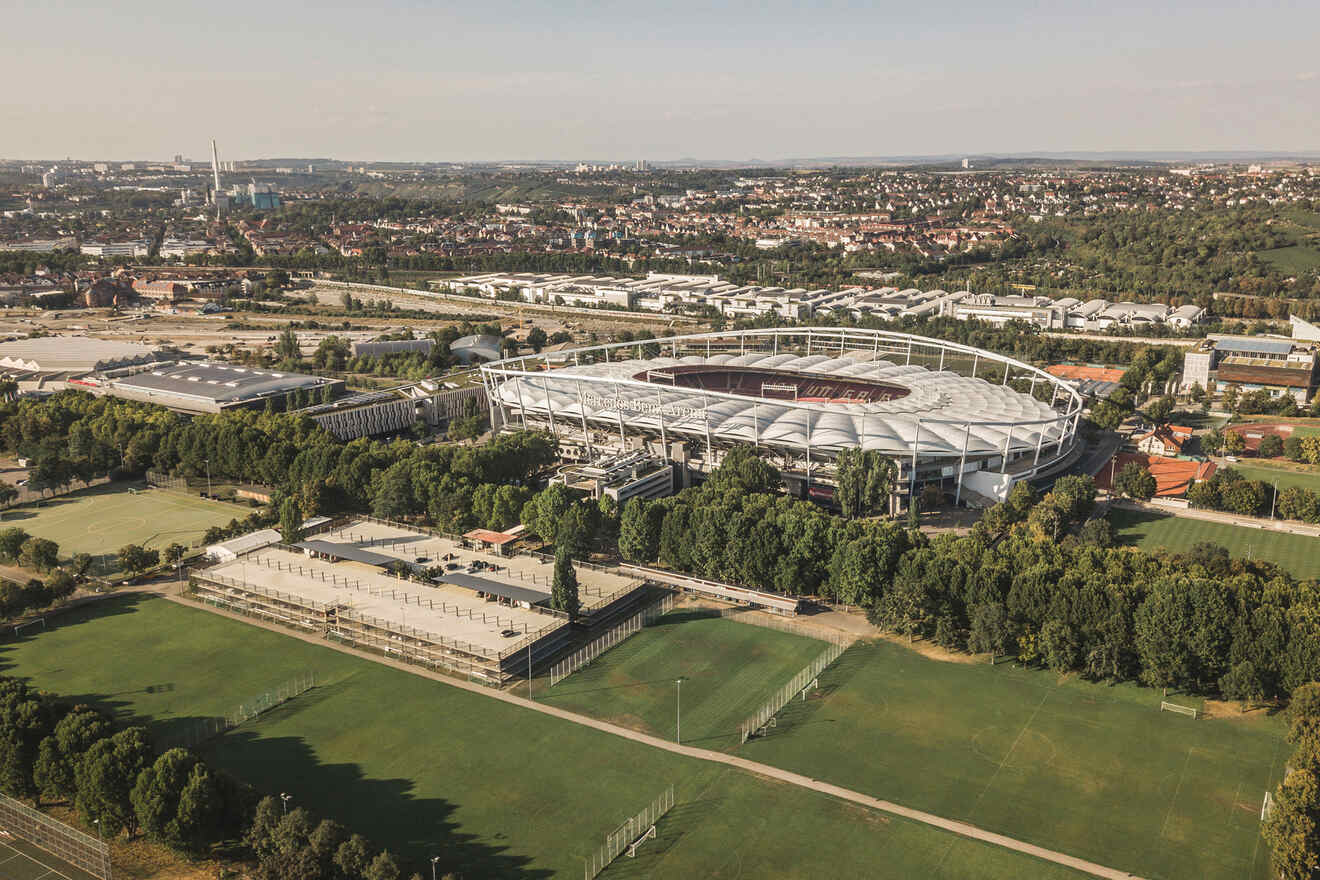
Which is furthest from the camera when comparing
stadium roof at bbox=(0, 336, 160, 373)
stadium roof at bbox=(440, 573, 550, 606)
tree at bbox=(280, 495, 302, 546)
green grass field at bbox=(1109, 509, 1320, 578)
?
stadium roof at bbox=(0, 336, 160, 373)

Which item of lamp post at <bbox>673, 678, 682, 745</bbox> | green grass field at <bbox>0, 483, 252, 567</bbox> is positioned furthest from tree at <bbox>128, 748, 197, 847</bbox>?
green grass field at <bbox>0, 483, 252, 567</bbox>

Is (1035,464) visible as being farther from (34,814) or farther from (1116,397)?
(34,814)

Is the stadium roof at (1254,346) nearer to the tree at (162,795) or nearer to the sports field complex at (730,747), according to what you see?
the sports field complex at (730,747)

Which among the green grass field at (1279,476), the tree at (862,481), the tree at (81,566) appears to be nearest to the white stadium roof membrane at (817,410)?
the tree at (862,481)

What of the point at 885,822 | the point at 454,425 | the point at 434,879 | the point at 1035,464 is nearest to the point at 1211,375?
the point at 1035,464

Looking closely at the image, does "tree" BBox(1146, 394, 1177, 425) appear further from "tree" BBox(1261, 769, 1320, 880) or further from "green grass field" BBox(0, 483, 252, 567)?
"green grass field" BBox(0, 483, 252, 567)

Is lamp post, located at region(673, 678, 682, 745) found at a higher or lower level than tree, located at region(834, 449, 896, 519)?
lower

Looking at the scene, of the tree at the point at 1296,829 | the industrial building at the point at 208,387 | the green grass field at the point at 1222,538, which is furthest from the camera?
the industrial building at the point at 208,387
